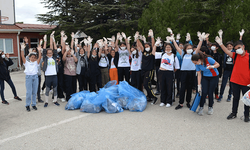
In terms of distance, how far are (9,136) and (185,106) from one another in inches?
181

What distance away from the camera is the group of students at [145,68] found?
5102mm

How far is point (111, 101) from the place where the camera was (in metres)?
5.54

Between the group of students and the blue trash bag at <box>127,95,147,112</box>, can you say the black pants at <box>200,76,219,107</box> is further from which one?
the blue trash bag at <box>127,95,147,112</box>

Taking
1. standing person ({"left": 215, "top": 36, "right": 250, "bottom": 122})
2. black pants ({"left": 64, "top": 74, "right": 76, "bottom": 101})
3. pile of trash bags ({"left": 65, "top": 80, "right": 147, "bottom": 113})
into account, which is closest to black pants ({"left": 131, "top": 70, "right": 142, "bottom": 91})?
pile of trash bags ({"left": 65, "top": 80, "right": 147, "bottom": 113})

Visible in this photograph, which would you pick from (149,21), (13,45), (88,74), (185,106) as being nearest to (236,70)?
(185,106)

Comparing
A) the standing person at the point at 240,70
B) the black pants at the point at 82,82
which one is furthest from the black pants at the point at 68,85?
the standing person at the point at 240,70

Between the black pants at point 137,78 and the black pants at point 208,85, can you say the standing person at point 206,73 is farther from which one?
the black pants at point 137,78

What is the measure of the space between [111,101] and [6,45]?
20.2 metres

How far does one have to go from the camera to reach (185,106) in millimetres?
6141

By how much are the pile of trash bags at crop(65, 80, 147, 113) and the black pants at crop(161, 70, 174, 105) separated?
725 mm

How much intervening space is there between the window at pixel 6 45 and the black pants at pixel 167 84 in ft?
67.0

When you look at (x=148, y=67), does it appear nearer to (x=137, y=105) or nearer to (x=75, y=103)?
(x=137, y=105)

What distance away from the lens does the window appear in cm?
2116

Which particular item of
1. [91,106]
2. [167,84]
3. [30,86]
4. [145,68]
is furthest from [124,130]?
[30,86]
